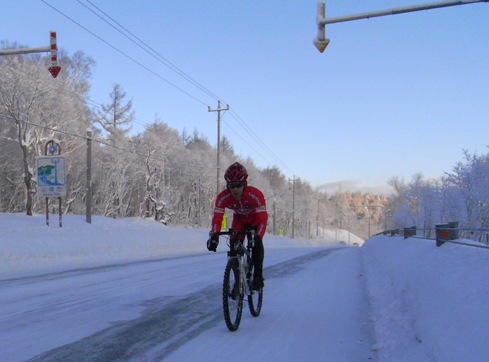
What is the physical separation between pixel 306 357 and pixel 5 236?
51.8 ft

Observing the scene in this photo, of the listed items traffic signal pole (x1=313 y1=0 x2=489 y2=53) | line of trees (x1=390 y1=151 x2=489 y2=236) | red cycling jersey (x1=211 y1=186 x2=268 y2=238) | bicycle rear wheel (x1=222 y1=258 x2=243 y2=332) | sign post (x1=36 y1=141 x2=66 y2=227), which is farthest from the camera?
line of trees (x1=390 y1=151 x2=489 y2=236)

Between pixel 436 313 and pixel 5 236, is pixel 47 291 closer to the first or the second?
pixel 436 313

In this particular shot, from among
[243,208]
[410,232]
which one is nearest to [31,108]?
[410,232]

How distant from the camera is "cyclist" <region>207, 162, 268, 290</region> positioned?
586cm

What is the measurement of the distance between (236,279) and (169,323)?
1030 millimetres

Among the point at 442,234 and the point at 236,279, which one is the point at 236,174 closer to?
the point at 236,279

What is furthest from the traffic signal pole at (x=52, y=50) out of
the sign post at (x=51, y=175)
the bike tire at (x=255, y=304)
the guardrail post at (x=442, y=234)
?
the sign post at (x=51, y=175)

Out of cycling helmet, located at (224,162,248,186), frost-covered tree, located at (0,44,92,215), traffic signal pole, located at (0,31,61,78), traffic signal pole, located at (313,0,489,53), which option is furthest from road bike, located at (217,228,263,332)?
frost-covered tree, located at (0,44,92,215)

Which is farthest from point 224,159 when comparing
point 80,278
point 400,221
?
point 80,278

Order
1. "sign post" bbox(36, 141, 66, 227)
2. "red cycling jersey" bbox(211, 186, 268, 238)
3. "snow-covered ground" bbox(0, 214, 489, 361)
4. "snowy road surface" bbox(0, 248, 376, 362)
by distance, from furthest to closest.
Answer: "sign post" bbox(36, 141, 66, 227) < "red cycling jersey" bbox(211, 186, 268, 238) < "snowy road surface" bbox(0, 248, 376, 362) < "snow-covered ground" bbox(0, 214, 489, 361)

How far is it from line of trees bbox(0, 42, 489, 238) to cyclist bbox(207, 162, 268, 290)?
2162 centimetres

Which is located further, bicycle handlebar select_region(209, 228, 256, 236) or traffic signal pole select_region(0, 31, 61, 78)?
traffic signal pole select_region(0, 31, 61, 78)

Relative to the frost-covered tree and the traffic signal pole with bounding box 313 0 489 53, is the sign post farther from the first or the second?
the traffic signal pole with bounding box 313 0 489 53

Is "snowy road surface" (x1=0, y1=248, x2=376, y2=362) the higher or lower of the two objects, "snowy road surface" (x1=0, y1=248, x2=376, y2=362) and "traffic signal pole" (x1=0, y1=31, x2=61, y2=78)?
the lower
